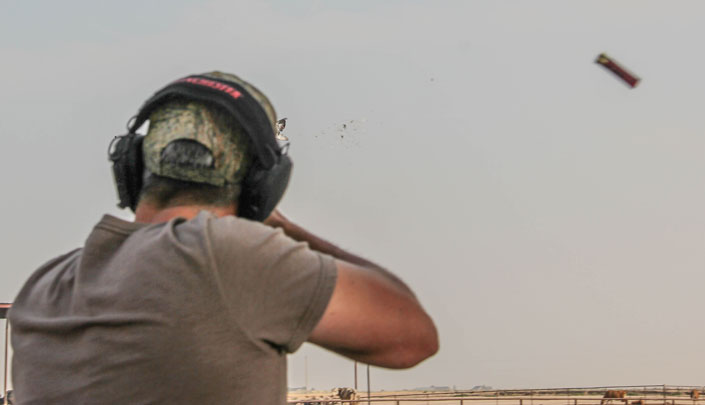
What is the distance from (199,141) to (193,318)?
412 mm

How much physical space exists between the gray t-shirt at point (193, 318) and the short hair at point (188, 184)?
0.52 feet

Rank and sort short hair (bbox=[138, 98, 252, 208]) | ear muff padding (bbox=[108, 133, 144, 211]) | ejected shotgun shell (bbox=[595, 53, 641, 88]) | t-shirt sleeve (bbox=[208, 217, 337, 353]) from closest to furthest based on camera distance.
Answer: t-shirt sleeve (bbox=[208, 217, 337, 353]), short hair (bbox=[138, 98, 252, 208]), ear muff padding (bbox=[108, 133, 144, 211]), ejected shotgun shell (bbox=[595, 53, 641, 88])

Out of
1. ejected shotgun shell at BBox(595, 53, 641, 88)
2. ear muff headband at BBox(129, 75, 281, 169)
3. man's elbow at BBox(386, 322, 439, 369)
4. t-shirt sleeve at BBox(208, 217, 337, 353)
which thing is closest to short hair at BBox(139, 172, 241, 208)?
ear muff headband at BBox(129, 75, 281, 169)

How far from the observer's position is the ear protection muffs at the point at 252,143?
2199 millimetres

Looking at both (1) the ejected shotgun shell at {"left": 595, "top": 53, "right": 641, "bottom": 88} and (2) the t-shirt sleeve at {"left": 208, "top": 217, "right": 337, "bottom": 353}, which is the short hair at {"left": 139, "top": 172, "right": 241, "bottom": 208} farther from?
(1) the ejected shotgun shell at {"left": 595, "top": 53, "right": 641, "bottom": 88}

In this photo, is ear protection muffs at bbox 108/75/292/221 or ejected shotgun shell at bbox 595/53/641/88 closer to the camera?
ear protection muffs at bbox 108/75/292/221

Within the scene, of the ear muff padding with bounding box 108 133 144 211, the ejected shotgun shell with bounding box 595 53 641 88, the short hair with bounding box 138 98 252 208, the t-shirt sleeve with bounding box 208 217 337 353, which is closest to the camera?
the t-shirt sleeve with bounding box 208 217 337 353

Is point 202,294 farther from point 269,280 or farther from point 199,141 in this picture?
point 199,141

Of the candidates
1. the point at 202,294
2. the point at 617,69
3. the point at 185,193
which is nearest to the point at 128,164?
the point at 185,193

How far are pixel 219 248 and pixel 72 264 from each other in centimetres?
47

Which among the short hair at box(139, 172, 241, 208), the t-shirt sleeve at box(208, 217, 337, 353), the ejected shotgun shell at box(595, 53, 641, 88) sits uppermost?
the ejected shotgun shell at box(595, 53, 641, 88)

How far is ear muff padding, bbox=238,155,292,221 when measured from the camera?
2234 mm

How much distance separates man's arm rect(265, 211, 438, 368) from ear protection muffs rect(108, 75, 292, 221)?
0.80ft

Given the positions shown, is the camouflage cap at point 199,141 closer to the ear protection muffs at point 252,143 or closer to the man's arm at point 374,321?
the ear protection muffs at point 252,143
